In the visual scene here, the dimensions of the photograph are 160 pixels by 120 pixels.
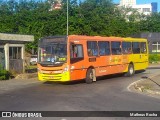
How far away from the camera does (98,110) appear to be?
1241cm

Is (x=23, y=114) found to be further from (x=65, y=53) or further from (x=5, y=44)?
(x=5, y=44)

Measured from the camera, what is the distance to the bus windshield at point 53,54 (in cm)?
2080

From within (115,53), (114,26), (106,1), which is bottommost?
(115,53)

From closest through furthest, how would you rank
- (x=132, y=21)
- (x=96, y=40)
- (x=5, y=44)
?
1. (x=96, y=40)
2. (x=5, y=44)
3. (x=132, y=21)

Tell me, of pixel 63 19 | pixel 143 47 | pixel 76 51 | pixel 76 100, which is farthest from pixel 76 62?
pixel 63 19

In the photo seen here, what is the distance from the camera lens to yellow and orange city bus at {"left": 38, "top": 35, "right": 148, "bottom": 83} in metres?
20.8

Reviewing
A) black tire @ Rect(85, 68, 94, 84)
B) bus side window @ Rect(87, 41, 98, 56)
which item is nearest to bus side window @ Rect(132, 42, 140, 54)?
bus side window @ Rect(87, 41, 98, 56)

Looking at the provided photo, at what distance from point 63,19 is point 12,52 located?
40010 millimetres

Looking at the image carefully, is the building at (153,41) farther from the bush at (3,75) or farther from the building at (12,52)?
the bush at (3,75)

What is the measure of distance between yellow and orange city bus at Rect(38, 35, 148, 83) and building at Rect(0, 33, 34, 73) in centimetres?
704

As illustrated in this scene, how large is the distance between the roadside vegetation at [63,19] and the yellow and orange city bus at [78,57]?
35.7m

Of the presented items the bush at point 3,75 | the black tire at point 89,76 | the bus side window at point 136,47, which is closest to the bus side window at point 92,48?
the black tire at point 89,76

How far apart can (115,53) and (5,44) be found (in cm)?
802

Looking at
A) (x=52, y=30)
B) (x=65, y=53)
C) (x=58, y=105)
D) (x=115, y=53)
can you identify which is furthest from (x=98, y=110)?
(x=52, y=30)
